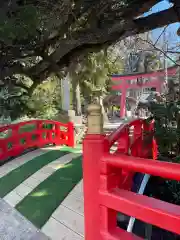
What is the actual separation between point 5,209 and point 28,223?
614mm

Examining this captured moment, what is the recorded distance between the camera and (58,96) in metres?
15.9

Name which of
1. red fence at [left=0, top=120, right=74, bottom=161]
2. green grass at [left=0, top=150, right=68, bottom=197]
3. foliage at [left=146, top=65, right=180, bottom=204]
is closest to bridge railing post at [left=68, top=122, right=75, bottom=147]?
red fence at [left=0, top=120, right=74, bottom=161]

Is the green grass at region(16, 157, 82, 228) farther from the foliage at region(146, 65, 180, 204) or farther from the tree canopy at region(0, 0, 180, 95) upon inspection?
the tree canopy at region(0, 0, 180, 95)

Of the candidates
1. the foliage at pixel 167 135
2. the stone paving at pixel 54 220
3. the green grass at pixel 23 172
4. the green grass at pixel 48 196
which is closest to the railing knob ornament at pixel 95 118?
the stone paving at pixel 54 220

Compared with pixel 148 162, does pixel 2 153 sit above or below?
below

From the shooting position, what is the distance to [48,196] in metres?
3.57

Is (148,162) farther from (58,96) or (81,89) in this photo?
(81,89)

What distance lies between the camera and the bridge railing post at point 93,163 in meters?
1.75

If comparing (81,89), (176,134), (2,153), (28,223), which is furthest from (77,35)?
(81,89)

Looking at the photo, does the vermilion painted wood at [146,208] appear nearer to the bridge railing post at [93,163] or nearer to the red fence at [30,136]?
the bridge railing post at [93,163]

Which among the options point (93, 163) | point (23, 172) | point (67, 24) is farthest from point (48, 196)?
point (67, 24)

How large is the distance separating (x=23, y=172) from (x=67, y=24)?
8.87ft

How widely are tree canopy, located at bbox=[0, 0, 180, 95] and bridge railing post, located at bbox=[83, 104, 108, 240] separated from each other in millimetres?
1647

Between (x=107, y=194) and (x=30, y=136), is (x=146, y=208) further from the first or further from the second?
(x=30, y=136)
